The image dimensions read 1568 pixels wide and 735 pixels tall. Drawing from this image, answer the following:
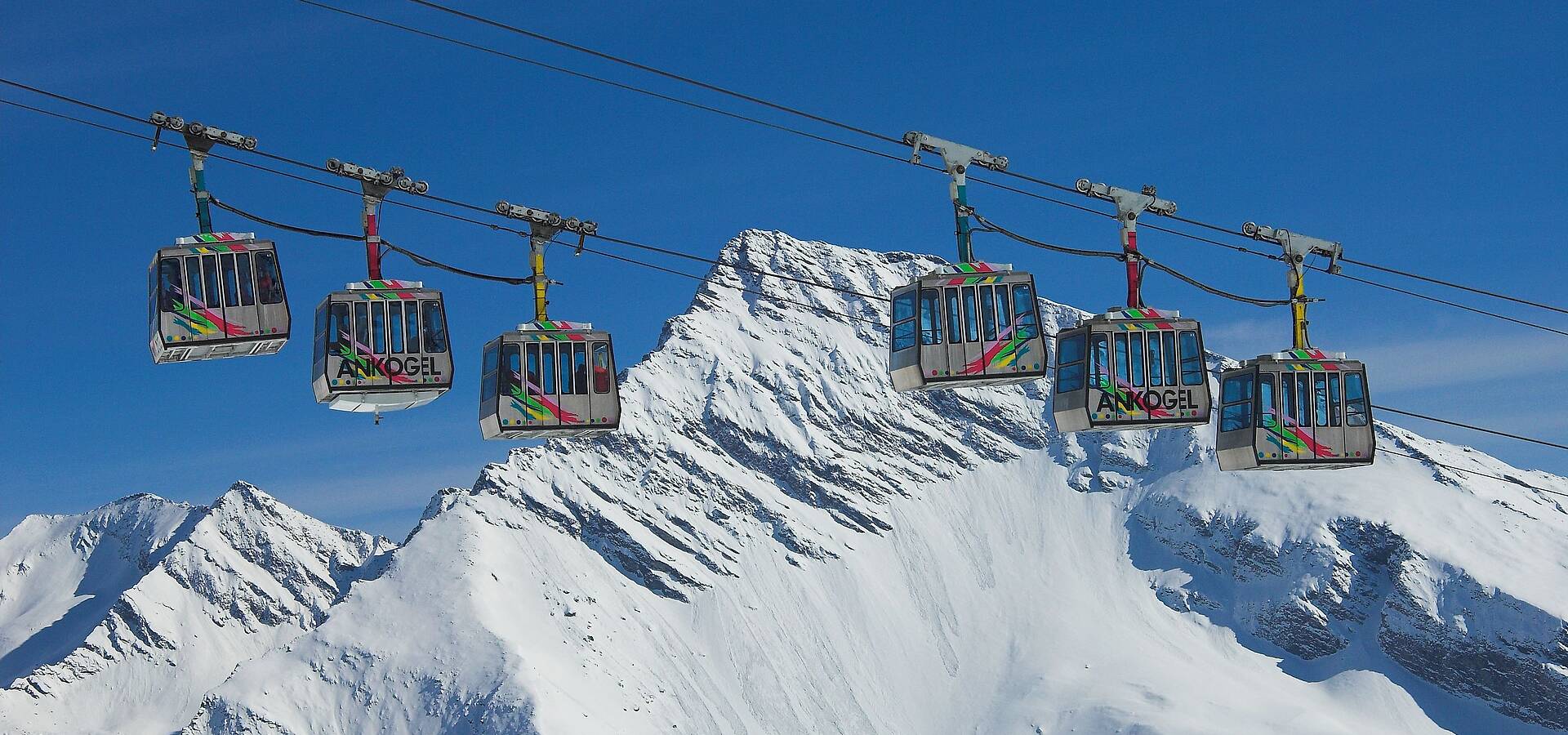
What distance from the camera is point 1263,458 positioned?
48.6 meters

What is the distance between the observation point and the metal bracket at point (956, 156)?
4531cm

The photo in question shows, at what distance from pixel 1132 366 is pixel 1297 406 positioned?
4988 millimetres

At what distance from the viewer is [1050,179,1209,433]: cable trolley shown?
46.8 m

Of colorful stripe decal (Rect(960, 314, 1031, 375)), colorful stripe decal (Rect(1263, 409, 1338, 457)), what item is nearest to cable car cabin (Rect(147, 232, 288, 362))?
colorful stripe decal (Rect(960, 314, 1031, 375))

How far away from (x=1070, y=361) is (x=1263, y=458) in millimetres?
5510

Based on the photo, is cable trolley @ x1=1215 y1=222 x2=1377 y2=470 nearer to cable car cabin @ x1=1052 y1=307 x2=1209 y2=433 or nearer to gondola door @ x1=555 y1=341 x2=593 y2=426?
cable car cabin @ x1=1052 y1=307 x2=1209 y2=433

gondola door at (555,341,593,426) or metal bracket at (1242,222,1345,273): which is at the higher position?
metal bracket at (1242,222,1345,273)

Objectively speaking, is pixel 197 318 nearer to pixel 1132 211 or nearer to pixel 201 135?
pixel 201 135

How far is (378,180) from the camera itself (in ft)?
145

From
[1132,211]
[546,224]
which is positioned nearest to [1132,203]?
[1132,211]

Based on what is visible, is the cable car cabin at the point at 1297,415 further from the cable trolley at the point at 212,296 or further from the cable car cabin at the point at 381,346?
the cable trolley at the point at 212,296

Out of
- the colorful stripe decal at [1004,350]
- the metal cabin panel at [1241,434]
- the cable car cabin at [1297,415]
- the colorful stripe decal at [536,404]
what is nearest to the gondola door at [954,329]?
the colorful stripe decal at [1004,350]

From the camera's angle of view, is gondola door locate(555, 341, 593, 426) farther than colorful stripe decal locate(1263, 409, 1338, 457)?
No

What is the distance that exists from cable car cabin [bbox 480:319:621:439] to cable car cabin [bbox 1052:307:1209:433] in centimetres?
1104
